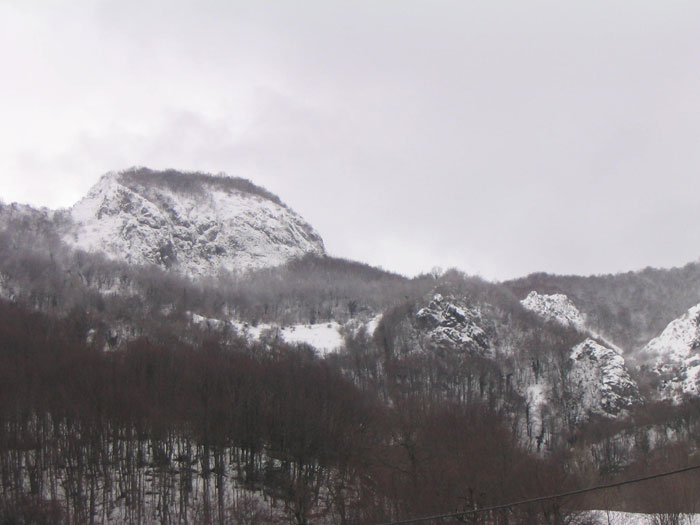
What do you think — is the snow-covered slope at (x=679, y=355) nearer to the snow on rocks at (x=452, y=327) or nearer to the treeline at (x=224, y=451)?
the snow on rocks at (x=452, y=327)

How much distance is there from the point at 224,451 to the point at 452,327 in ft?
287

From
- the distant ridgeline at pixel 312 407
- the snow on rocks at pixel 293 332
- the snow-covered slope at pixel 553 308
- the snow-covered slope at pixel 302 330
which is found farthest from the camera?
the snow-covered slope at pixel 553 308

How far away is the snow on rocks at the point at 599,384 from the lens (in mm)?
121938

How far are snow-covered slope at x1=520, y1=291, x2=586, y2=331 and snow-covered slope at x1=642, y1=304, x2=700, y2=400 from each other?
1987 centimetres

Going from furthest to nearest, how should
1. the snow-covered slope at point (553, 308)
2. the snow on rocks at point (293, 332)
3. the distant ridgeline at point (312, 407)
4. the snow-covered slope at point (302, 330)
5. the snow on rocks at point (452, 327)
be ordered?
the snow-covered slope at point (553, 308) → the snow on rocks at point (452, 327) → the snow-covered slope at point (302, 330) → the snow on rocks at point (293, 332) → the distant ridgeline at point (312, 407)

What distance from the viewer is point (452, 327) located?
474ft

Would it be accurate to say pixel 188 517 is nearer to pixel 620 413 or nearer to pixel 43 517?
pixel 43 517

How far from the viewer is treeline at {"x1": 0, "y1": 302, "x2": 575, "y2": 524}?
165 feet

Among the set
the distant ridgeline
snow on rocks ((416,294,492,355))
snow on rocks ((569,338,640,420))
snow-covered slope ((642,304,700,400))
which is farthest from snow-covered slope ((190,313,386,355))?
snow-covered slope ((642,304,700,400))

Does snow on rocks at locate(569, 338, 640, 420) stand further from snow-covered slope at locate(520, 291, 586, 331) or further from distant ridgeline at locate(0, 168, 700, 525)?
snow-covered slope at locate(520, 291, 586, 331)

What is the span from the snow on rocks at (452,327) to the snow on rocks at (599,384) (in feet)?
58.8

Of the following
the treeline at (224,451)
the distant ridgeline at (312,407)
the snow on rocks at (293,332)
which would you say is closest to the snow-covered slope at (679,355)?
the distant ridgeline at (312,407)

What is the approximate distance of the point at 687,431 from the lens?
98.4 metres

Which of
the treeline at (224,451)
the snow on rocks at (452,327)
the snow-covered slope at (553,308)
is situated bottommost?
the treeline at (224,451)
